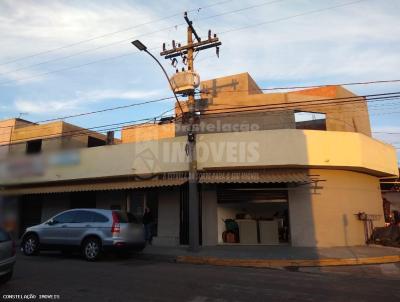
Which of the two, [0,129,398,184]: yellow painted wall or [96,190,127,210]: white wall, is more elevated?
[0,129,398,184]: yellow painted wall

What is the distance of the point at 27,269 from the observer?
32.5 ft

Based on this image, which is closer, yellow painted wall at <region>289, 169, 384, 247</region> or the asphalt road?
→ the asphalt road

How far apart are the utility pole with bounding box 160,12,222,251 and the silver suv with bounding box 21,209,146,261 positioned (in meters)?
2.03

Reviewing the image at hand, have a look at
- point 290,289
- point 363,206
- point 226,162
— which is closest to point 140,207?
point 226,162

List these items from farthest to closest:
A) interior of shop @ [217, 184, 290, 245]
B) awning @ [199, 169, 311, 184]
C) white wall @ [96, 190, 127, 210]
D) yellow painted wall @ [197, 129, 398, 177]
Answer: white wall @ [96, 190, 127, 210], interior of shop @ [217, 184, 290, 245], yellow painted wall @ [197, 129, 398, 177], awning @ [199, 169, 311, 184]

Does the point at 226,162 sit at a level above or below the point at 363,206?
above

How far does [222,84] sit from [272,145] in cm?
677

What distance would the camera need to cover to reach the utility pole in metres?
14.3

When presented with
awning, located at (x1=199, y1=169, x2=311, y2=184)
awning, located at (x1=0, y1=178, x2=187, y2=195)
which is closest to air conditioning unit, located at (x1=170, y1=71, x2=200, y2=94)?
awning, located at (x1=199, y1=169, x2=311, y2=184)

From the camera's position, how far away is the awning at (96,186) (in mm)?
16164

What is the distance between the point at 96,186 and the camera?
18297mm

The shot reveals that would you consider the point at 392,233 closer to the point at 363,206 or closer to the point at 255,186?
the point at 363,206

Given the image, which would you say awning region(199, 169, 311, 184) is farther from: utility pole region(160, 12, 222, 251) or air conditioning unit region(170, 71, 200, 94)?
air conditioning unit region(170, 71, 200, 94)

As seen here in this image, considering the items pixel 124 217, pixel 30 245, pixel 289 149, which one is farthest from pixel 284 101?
pixel 30 245
